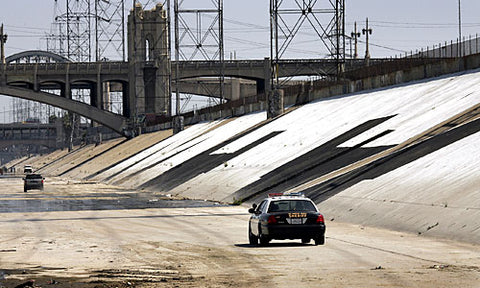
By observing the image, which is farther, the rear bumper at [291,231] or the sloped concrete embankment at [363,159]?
the sloped concrete embankment at [363,159]

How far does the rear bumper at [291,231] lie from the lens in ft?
79.0

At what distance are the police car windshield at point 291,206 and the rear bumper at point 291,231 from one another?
1.63ft

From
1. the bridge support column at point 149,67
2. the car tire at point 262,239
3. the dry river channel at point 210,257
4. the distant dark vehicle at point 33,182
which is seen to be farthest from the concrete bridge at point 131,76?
the car tire at point 262,239

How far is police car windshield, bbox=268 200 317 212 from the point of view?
24453 mm

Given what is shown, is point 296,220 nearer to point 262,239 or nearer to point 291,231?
point 291,231

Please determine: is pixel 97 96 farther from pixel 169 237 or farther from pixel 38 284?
pixel 38 284

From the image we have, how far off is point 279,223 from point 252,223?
72.5 inches

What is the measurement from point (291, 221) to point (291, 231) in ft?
0.86

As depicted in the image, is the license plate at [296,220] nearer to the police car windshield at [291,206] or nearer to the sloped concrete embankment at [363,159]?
the police car windshield at [291,206]

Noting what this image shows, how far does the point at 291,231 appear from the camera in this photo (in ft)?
79.0

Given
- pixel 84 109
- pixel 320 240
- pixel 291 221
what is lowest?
pixel 320 240

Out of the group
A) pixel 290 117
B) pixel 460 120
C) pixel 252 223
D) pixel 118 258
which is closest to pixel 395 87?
pixel 290 117

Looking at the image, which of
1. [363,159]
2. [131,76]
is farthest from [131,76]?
[363,159]

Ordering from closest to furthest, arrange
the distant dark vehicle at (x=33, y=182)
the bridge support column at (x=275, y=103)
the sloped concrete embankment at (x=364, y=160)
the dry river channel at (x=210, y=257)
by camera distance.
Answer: the dry river channel at (x=210, y=257) < the sloped concrete embankment at (x=364, y=160) < the distant dark vehicle at (x=33, y=182) < the bridge support column at (x=275, y=103)
